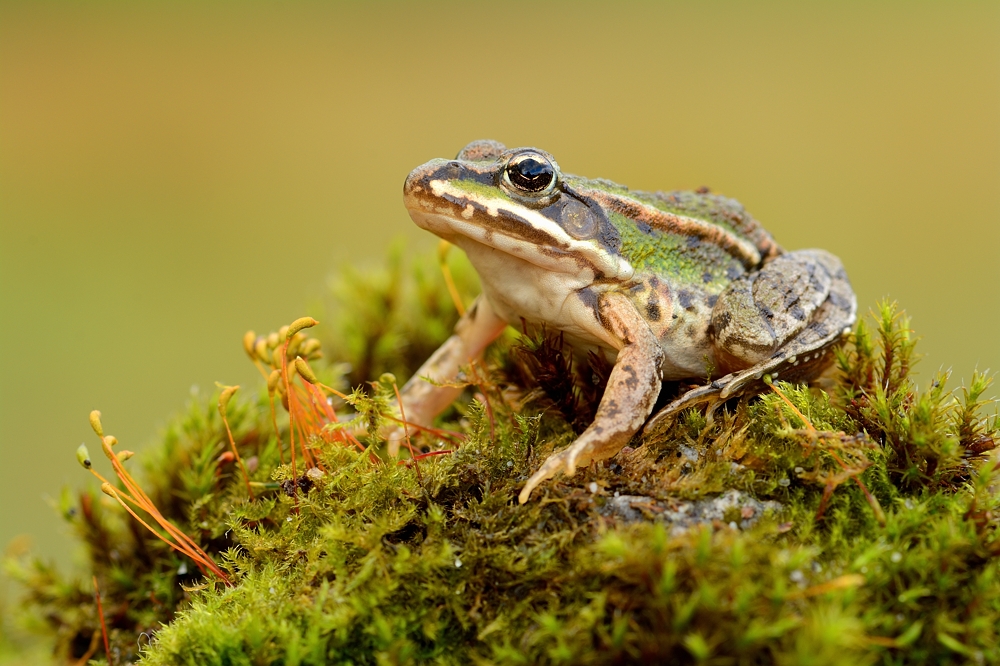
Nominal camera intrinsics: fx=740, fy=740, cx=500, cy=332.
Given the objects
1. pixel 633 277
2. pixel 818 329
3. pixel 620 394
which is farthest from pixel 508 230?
pixel 818 329

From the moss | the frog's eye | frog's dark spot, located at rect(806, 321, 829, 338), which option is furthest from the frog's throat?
frog's dark spot, located at rect(806, 321, 829, 338)

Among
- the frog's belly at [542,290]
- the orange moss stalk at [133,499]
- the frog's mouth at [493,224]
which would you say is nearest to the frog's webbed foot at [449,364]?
the frog's belly at [542,290]

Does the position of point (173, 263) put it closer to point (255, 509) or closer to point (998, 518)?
point (255, 509)

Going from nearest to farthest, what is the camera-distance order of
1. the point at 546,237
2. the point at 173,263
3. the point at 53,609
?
the point at 546,237 → the point at 53,609 → the point at 173,263

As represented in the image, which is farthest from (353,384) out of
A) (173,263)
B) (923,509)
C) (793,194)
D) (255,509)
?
(793,194)

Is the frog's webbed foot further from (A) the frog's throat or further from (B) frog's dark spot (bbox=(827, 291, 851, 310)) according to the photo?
(B) frog's dark spot (bbox=(827, 291, 851, 310))


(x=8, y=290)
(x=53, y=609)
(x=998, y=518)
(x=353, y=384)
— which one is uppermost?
(x=998, y=518)
